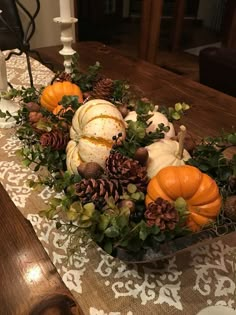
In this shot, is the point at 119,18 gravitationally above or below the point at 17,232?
below

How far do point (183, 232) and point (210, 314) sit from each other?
116 millimetres

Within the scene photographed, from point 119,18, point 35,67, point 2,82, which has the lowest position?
point 119,18

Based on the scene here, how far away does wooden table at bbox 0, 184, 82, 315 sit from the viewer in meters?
0.44

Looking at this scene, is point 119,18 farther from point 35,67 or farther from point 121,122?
point 121,122

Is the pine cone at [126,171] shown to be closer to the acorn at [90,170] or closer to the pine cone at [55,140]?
the acorn at [90,170]

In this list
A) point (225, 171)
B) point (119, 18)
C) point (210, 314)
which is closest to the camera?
point (210, 314)

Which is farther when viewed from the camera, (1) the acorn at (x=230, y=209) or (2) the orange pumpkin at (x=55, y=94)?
(2) the orange pumpkin at (x=55, y=94)

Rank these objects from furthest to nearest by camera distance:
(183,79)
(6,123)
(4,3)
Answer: (4,3) < (183,79) < (6,123)

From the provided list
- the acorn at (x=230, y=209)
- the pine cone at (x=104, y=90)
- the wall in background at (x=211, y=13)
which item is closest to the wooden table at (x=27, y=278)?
the acorn at (x=230, y=209)

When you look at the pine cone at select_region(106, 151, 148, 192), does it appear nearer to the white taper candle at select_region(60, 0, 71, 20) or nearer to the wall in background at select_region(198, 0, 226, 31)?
the white taper candle at select_region(60, 0, 71, 20)

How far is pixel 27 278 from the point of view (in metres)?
0.48

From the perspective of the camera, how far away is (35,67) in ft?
4.71

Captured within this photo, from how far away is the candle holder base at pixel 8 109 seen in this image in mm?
939

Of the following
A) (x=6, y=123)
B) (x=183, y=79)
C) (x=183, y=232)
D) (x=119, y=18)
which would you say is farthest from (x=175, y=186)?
(x=119, y=18)
